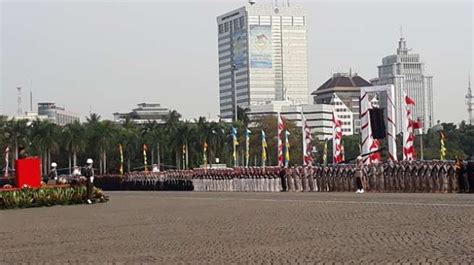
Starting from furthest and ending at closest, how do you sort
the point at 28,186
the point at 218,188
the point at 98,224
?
the point at 218,188
the point at 28,186
the point at 98,224

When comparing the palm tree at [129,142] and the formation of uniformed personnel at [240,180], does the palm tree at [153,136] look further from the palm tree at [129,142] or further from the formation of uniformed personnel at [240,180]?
the formation of uniformed personnel at [240,180]

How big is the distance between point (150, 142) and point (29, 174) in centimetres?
7624

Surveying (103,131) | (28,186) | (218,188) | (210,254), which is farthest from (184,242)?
(103,131)

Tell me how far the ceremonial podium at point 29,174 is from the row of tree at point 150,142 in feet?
208

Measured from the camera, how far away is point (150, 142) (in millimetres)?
106938

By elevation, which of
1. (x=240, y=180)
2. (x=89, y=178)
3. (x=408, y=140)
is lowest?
(x=240, y=180)

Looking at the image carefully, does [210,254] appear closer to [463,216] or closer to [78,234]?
[78,234]

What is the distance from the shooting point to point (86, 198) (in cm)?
3089

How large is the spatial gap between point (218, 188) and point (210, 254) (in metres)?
33.3

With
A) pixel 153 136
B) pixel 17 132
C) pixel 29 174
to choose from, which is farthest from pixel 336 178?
pixel 153 136

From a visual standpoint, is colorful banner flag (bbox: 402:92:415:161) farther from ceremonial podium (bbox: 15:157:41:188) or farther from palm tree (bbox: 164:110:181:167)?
palm tree (bbox: 164:110:181:167)

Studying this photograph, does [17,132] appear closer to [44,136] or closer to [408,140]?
[44,136]

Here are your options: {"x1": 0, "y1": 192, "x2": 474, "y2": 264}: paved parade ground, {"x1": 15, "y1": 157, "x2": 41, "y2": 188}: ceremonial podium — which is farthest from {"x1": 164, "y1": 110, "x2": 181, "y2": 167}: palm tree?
{"x1": 0, "y1": 192, "x2": 474, "y2": 264}: paved parade ground

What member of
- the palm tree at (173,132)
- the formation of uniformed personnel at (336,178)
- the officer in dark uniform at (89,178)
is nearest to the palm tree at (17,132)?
the palm tree at (173,132)
